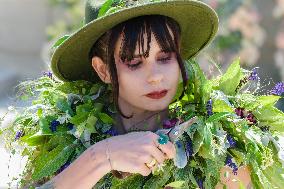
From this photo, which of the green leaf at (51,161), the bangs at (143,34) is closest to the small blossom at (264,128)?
the bangs at (143,34)

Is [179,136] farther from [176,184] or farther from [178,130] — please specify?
[176,184]

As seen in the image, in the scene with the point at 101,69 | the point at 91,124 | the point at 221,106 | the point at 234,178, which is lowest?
the point at 234,178

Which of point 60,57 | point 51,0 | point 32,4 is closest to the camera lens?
point 60,57

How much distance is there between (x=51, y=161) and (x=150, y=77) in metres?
0.48

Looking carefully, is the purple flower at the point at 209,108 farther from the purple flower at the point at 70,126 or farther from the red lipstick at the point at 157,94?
the purple flower at the point at 70,126

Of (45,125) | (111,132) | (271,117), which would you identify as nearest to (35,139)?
(45,125)

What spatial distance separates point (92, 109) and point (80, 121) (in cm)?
9

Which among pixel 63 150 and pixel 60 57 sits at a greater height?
pixel 60 57

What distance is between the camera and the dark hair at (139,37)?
2.54 m

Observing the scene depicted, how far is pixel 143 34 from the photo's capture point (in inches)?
99.7

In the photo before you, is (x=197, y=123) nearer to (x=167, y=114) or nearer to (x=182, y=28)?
(x=167, y=114)

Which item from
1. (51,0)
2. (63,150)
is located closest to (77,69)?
(63,150)

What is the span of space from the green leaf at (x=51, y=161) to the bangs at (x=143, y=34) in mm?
395

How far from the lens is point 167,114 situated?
2.71 meters
